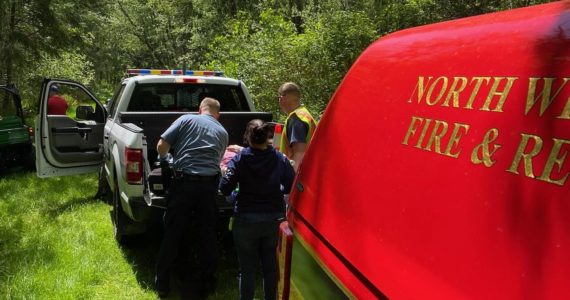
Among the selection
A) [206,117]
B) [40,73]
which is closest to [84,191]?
[206,117]

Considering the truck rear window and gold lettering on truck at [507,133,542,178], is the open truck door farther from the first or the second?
gold lettering on truck at [507,133,542,178]

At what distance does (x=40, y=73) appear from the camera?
22.8 metres

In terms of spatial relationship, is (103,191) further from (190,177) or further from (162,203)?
(190,177)

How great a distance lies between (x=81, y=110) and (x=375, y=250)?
6.67 meters

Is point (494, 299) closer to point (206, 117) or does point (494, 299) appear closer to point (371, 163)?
point (371, 163)

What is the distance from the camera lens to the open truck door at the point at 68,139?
733 centimetres

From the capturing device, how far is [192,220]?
176 inches

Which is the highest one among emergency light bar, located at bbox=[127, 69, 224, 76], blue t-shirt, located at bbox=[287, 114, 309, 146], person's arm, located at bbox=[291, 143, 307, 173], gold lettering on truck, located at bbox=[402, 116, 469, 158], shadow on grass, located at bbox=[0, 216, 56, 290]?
gold lettering on truck, located at bbox=[402, 116, 469, 158]

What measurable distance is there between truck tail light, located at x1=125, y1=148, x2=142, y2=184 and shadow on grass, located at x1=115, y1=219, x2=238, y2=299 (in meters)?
0.75

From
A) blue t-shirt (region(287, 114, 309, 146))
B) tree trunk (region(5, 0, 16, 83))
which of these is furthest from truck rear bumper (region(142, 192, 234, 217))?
tree trunk (region(5, 0, 16, 83))

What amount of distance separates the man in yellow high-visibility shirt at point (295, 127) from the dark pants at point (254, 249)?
24.6 inches

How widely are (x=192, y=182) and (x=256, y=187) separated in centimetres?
77

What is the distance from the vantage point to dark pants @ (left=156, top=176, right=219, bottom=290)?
169 inches

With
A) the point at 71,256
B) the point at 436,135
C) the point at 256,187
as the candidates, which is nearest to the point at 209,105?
the point at 256,187
